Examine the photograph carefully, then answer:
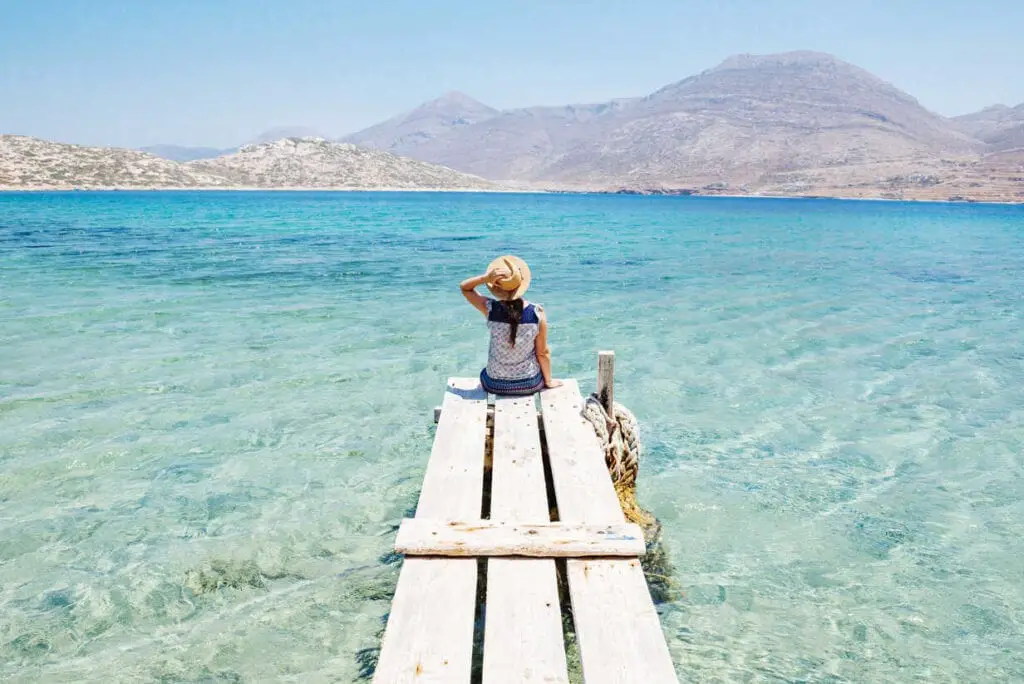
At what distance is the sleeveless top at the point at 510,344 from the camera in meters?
6.83

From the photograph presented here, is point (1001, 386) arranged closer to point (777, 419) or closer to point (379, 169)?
point (777, 419)

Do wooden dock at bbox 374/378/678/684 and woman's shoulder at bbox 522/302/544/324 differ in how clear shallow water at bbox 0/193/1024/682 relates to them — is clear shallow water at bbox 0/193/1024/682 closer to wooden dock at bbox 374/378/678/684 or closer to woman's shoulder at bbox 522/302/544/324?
wooden dock at bbox 374/378/678/684

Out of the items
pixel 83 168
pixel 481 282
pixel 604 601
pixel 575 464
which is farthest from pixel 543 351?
pixel 83 168

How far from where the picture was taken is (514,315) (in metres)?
6.82

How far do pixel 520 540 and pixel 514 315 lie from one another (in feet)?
9.98

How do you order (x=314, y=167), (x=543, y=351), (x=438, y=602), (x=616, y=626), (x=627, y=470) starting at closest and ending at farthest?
(x=616, y=626)
(x=438, y=602)
(x=627, y=470)
(x=543, y=351)
(x=314, y=167)

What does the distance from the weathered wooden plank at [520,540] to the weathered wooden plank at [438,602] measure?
8 centimetres

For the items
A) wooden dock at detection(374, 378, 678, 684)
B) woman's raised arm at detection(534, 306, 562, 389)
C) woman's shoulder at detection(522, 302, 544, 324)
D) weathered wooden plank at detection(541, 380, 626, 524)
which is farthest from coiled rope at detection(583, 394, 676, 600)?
woman's shoulder at detection(522, 302, 544, 324)

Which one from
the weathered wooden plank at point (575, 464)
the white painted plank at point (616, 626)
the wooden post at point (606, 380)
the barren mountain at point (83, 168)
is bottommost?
the white painted plank at point (616, 626)

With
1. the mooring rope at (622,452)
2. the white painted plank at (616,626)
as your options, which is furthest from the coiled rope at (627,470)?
the white painted plank at (616,626)

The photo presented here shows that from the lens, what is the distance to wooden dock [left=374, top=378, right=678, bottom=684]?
3236mm

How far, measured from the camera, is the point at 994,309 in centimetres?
1898

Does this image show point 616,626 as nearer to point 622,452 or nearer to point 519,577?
point 519,577

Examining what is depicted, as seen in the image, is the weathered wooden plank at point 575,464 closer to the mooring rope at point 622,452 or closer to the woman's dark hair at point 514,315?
the mooring rope at point 622,452
